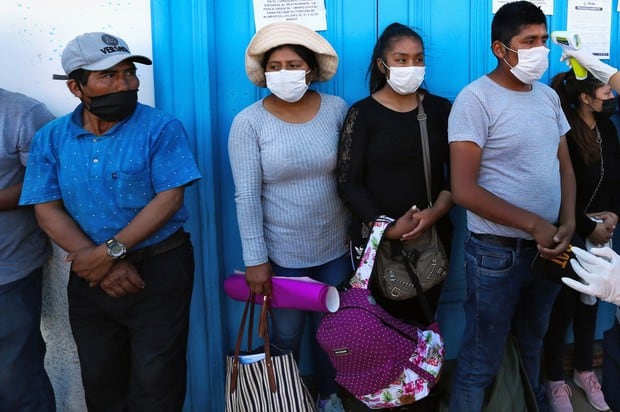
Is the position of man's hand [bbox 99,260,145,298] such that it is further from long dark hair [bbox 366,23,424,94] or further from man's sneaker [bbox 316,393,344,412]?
long dark hair [bbox 366,23,424,94]

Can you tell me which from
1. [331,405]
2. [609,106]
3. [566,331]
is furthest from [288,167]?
[566,331]

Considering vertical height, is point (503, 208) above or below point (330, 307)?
above

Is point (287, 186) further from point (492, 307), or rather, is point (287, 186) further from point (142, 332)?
point (492, 307)

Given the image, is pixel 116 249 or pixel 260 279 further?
pixel 260 279

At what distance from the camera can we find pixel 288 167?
227 centimetres

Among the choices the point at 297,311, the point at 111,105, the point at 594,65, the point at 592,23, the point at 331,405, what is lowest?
the point at 331,405

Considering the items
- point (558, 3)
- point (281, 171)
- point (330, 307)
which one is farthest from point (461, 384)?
point (558, 3)

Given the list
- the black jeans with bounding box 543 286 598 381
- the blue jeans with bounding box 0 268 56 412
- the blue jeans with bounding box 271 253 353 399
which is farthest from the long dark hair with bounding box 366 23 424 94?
the blue jeans with bounding box 0 268 56 412

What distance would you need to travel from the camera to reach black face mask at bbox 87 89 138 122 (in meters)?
2.00

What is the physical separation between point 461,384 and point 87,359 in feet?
4.91

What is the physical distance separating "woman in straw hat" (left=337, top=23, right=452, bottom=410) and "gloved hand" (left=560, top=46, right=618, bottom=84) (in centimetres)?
57

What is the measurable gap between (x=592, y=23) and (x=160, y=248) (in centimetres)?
245

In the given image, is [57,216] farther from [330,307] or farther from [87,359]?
[330,307]

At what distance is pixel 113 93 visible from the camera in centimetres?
201
